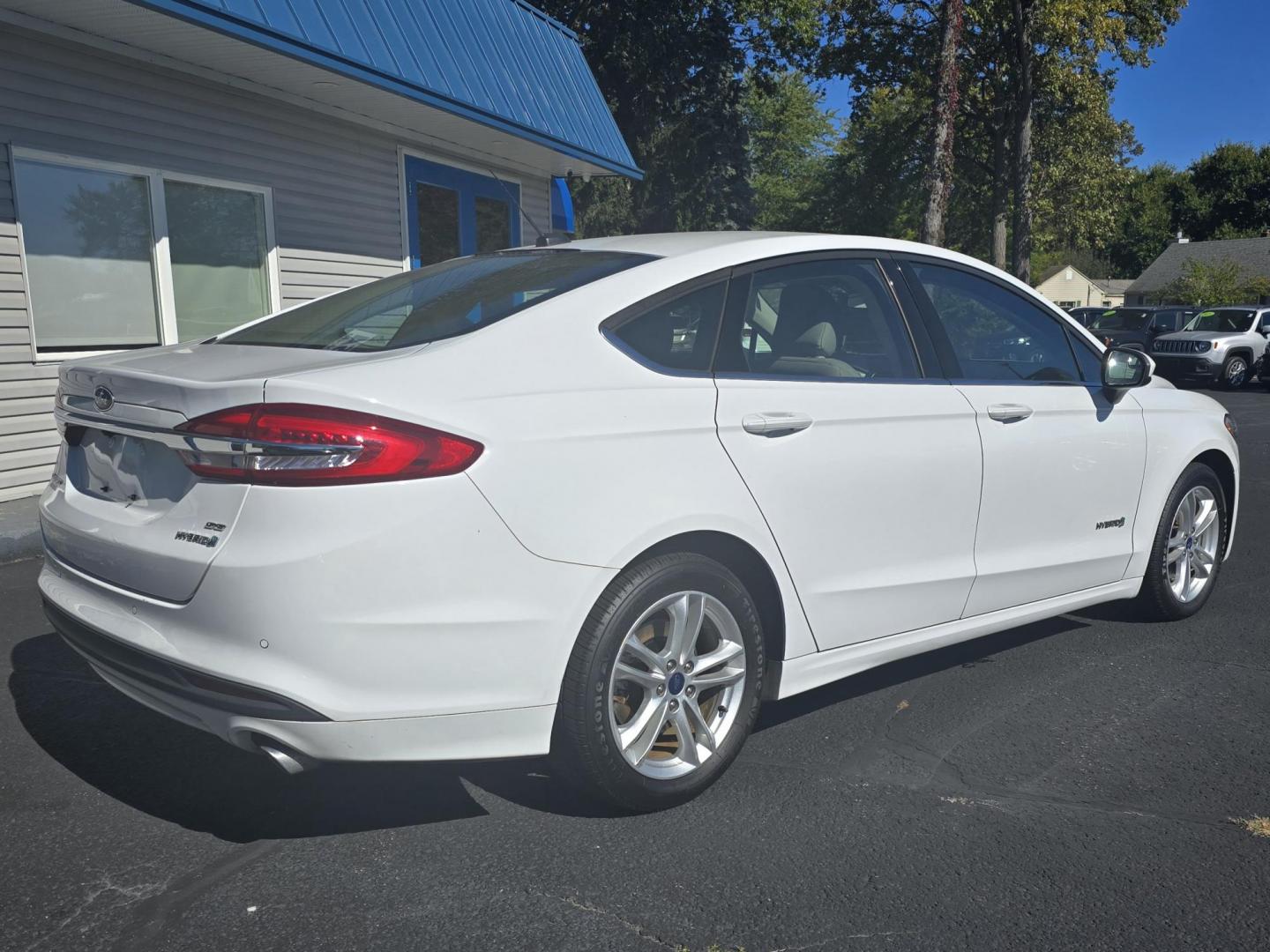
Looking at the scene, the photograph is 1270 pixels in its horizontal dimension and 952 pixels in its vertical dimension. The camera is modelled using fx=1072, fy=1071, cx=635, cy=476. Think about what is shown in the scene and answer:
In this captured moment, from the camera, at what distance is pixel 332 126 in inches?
390

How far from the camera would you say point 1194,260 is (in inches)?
2232

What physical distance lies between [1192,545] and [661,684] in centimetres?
324

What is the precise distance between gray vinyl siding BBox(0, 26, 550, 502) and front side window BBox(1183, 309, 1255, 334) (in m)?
18.8

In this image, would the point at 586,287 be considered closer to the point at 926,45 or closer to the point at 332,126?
the point at 332,126

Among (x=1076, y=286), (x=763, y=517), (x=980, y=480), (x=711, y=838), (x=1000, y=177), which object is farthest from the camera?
(x=1076, y=286)

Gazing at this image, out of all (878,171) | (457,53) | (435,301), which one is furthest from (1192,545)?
(878,171)

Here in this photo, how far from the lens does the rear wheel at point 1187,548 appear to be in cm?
475

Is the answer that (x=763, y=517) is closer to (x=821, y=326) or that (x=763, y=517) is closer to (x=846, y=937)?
(x=821, y=326)

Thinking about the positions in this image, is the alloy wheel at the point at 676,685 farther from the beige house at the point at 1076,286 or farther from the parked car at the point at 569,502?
the beige house at the point at 1076,286

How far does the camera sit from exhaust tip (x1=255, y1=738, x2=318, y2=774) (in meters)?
2.51

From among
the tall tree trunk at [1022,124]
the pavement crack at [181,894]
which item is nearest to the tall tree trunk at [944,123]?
the tall tree trunk at [1022,124]

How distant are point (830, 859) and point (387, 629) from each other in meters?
1.34

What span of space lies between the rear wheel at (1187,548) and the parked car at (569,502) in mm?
837

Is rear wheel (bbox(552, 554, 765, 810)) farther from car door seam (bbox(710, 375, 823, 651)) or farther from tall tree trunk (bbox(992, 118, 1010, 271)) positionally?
tall tree trunk (bbox(992, 118, 1010, 271))
